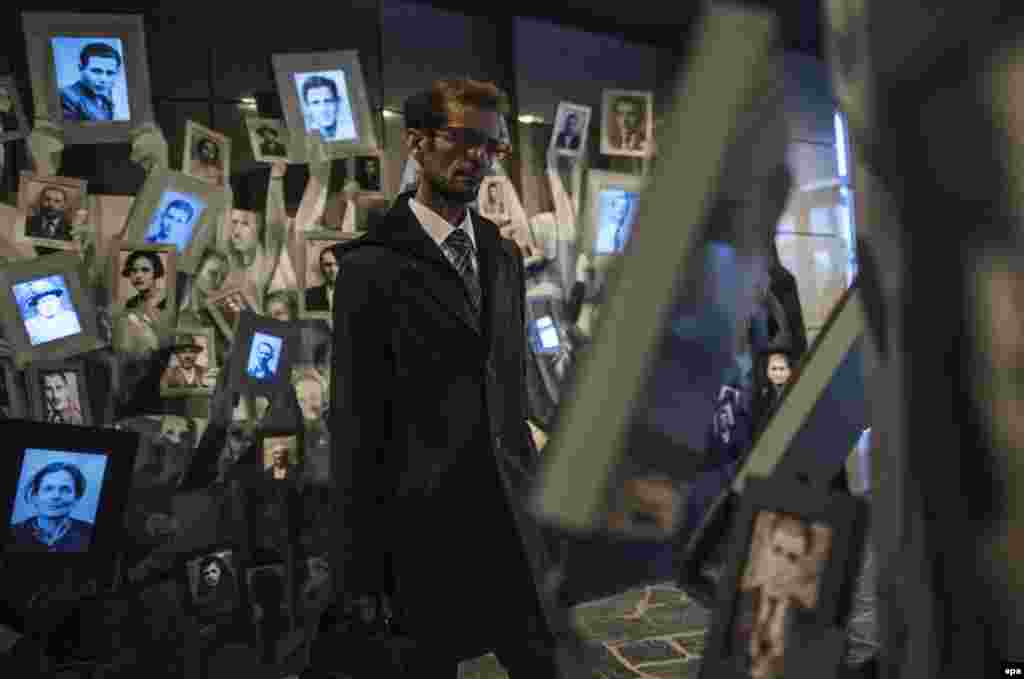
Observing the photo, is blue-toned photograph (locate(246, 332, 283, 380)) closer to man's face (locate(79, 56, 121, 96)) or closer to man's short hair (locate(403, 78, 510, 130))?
man's face (locate(79, 56, 121, 96))

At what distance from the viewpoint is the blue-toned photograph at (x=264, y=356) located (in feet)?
13.4

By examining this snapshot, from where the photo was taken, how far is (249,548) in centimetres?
398

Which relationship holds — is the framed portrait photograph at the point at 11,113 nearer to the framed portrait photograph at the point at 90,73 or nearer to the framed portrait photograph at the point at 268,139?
the framed portrait photograph at the point at 90,73

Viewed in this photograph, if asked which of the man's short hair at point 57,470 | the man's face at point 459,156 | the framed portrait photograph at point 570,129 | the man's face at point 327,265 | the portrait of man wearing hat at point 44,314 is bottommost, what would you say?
the man's short hair at point 57,470

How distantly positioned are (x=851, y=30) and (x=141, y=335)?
3773mm

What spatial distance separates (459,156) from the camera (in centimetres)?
226

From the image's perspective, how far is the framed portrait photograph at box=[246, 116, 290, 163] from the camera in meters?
4.20

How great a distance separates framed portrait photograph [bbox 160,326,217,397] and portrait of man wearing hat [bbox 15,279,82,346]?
0.39 meters

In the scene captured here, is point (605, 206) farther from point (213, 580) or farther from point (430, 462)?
point (430, 462)

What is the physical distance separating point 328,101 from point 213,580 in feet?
6.46

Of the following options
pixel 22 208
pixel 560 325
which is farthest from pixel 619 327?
pixel 560 325

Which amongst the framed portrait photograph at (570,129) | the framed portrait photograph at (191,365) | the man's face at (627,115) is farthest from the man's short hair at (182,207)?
the man's face at (627,115)

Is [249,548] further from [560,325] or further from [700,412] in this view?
[700,412]

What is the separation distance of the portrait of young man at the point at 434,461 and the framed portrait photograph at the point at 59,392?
6.37 ft
